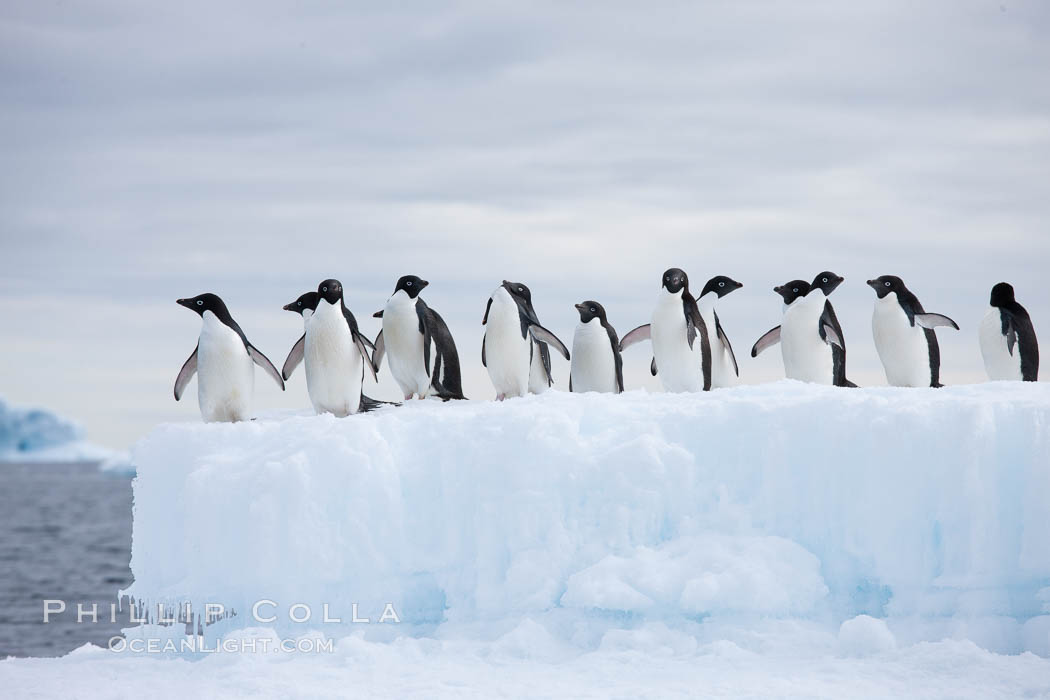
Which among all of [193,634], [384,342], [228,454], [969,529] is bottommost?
[193,634]

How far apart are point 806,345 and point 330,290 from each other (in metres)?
4.14

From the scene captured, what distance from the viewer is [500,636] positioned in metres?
6.38

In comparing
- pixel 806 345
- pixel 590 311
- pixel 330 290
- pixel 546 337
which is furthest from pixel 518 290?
pixel 806 345

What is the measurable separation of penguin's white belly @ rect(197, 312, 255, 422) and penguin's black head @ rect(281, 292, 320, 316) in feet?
2.09

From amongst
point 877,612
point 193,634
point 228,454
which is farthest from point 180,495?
point 877,612

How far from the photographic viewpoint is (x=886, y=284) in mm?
9812

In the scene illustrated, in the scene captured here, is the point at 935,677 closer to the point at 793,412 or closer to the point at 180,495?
the point at 793,412

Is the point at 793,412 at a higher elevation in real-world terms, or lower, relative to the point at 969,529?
higher

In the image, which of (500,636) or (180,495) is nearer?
(500,636)

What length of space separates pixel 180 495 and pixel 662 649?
10.7 ft

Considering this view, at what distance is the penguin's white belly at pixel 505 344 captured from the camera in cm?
940

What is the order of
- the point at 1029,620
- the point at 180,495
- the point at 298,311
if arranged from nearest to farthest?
the point at 1029,620, the point at 180,495, the point at 298,311

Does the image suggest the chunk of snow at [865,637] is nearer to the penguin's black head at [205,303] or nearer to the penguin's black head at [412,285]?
the penguin's black head at [412,285]

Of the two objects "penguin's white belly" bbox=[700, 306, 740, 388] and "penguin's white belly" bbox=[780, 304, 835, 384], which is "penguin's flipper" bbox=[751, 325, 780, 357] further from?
"penguin's white belly" bbox=[780, 304, 835, 384]
